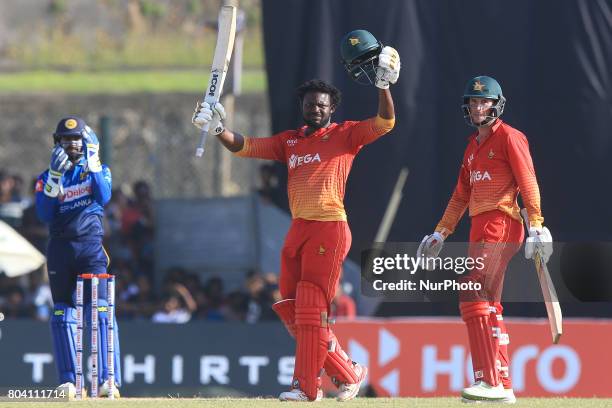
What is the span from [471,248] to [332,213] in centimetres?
93

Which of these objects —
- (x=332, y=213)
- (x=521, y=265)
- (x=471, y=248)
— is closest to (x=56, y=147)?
(x=332, y=213)

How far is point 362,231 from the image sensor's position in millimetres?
15141

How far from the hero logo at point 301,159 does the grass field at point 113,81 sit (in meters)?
18.5

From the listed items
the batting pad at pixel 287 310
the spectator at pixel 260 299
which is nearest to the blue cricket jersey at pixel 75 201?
the batting pad at pixel 287 310

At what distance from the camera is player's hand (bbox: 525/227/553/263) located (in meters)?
9.52

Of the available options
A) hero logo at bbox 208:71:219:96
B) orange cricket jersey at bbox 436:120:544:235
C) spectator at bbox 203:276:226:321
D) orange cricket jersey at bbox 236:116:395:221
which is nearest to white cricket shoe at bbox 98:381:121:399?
orange cricket jersey at bbox 236:116:395:221

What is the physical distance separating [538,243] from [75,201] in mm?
3147

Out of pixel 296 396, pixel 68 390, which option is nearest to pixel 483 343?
pixel 296 396

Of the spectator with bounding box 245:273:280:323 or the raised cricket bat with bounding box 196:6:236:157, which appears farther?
the spectator with bounding box 245:273:280:323

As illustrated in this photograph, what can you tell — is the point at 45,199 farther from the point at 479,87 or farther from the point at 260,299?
the point at 260,299

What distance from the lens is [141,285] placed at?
51.4ft

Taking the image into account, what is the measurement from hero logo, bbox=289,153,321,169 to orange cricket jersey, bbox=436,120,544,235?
1036mm

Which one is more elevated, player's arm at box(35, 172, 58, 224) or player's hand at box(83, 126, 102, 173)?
player's hand at box(83, 126, 102, 173)

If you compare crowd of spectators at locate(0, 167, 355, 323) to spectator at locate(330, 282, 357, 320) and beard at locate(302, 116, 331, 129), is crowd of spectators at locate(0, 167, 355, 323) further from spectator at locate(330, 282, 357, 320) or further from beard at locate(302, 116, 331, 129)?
beard at locate(302, 116, 331, 129)
